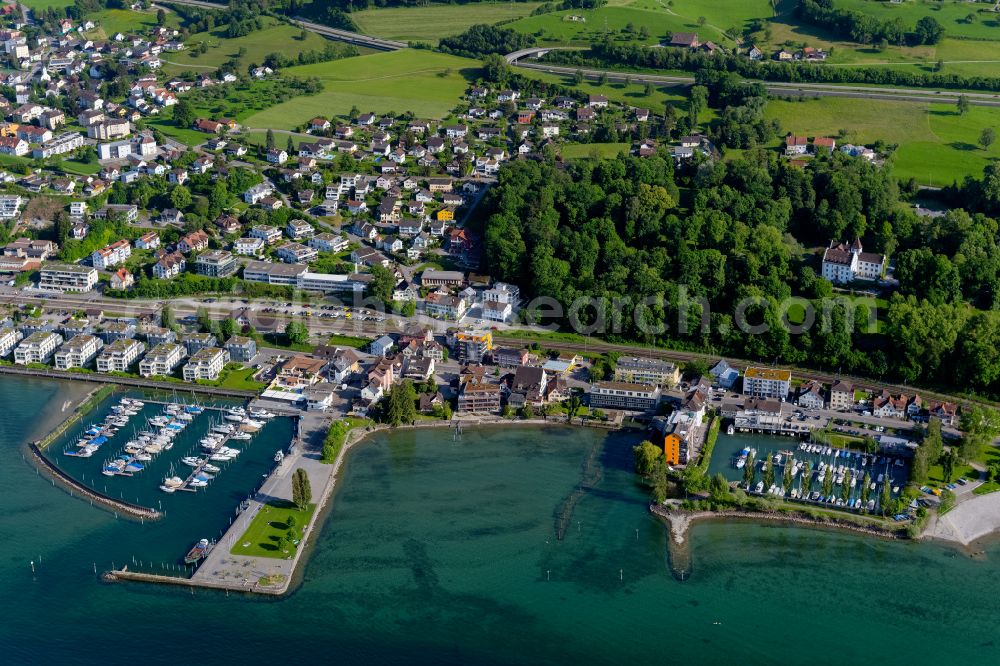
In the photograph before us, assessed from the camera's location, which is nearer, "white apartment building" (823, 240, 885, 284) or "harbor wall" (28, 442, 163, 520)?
"harbor wall" (28, 442, 163, 520)

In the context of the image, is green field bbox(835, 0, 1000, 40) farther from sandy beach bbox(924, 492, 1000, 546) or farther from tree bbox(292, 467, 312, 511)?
tree bbox(292, 467, 312, 511)

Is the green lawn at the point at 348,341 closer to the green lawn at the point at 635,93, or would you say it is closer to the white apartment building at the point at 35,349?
the white apartment building at the point at 35,349

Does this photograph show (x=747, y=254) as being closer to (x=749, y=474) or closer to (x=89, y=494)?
(x=749, y=474)

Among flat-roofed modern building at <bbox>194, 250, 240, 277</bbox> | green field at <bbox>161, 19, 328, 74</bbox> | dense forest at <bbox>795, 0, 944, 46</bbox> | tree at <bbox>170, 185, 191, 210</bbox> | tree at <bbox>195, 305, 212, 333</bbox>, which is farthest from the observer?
green field at <bbox>161, 19, 328, 74</bbox>

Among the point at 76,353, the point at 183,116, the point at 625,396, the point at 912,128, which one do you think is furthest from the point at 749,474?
the point at 183,116

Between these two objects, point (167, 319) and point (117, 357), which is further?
point (167, 319)

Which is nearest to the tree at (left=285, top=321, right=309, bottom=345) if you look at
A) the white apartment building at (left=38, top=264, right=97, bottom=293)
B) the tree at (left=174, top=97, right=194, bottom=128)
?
the white apartment building at (left=38, top=264, right=97, bottom=293)

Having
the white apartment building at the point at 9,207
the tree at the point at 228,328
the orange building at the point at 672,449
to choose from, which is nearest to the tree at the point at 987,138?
the orange building at the point at 672,449
